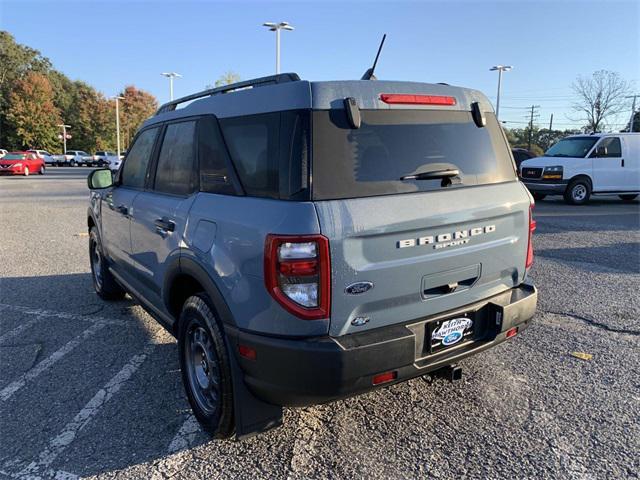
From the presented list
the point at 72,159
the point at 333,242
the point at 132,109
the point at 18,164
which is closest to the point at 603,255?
the point at 333,242

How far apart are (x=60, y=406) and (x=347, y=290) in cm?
221

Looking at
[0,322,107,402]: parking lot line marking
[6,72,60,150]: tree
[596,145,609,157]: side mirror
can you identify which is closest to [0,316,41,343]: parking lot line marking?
[0,322,107,402]: parking lot line marking

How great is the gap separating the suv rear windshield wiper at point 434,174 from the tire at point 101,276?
3.49 m

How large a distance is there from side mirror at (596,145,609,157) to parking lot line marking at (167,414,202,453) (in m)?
14.8

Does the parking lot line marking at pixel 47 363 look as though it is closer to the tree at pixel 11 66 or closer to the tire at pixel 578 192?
the tire at pixel 578 192

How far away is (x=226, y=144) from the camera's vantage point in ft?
8.87

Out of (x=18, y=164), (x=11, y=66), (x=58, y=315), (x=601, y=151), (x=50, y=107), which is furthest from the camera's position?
(x=11, y=66)

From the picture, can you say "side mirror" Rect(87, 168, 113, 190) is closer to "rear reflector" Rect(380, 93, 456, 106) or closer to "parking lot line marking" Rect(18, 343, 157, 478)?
"parking lot line marking" Rect(18, 343, 157, 478)

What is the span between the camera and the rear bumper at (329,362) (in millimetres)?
2166

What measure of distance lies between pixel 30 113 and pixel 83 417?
240 feet

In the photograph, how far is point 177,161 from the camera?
3260mm

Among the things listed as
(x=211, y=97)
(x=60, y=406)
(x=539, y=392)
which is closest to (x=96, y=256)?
(x=60, y=406)

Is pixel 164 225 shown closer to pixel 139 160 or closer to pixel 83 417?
pixel 139 160

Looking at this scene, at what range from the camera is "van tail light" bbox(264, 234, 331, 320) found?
2.13m
